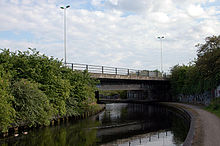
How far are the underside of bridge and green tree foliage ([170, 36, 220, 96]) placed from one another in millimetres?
5018

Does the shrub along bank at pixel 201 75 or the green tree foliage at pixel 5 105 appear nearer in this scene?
the green tree foliage at pixel 5 105

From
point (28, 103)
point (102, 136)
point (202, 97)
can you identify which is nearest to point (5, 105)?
point (28, 103)

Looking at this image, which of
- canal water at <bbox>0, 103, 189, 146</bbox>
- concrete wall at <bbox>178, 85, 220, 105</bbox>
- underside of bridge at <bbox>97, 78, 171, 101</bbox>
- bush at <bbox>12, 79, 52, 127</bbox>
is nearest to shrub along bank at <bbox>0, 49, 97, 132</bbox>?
bush at <bbox>12, 79, 52, 127</bbox>

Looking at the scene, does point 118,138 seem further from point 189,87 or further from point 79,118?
point 189,87

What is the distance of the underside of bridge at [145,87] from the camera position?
139 ft

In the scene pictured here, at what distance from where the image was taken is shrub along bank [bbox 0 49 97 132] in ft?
61.1

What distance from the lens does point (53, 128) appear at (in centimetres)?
2242

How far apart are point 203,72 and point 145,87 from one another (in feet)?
57.4

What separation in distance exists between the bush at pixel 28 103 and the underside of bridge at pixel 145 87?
2003cm

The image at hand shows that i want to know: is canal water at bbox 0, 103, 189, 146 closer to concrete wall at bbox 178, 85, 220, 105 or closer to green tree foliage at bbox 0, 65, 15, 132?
green tree foliage at bbox 0, 65, 15, 132

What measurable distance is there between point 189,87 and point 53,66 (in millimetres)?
28886

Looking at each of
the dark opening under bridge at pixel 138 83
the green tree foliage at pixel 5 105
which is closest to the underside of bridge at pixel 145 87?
the dark opening under bridge at pixel 138 83

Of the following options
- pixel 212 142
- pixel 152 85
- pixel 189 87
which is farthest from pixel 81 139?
pixel 152 85

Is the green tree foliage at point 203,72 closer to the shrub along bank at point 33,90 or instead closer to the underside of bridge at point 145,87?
the underside of bridge at point 145,87
